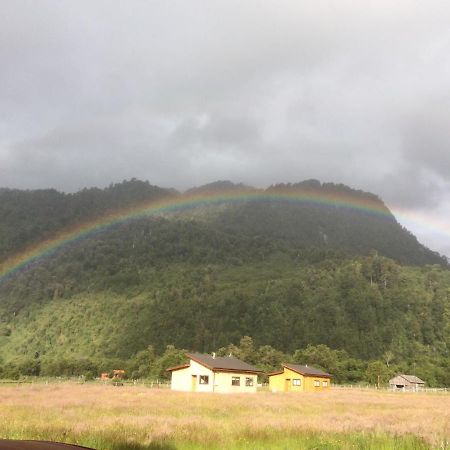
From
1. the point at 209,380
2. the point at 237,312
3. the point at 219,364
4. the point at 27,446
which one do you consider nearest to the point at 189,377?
the point at 209,380

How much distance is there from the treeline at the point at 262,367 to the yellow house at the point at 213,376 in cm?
2033

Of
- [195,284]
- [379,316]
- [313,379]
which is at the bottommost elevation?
[313,379]

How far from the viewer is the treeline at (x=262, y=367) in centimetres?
8268

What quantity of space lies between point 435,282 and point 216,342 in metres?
80.8

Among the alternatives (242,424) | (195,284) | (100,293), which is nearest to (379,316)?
(195,284)

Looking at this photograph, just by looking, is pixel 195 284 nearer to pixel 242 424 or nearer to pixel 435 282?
pixel 435 282

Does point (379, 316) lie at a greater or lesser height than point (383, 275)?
lesser

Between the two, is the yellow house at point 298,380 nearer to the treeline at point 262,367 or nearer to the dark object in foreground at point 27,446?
Result: the treeline at point 262,367

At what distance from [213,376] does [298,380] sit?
1428 centimetres

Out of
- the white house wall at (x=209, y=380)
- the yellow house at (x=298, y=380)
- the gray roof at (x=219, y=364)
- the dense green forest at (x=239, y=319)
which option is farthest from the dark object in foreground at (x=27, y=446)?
the dense green forest at (x=239, y=319)

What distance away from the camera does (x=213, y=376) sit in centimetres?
5325

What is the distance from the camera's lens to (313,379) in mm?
63625

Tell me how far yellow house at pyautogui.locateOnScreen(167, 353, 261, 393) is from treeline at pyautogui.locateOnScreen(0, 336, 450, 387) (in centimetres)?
2033

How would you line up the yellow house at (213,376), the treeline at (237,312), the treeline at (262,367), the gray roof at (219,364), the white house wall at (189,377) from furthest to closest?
the treeline at (237,312) < the treeline at (262,367) < the gray roof at (219,364) < the yellow house at (213,376) < the white house wall at (189,377)
